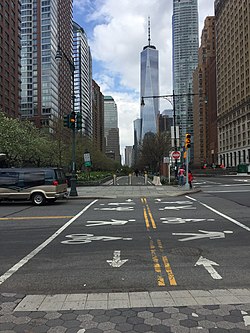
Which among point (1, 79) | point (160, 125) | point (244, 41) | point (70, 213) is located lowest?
point (70, 213)

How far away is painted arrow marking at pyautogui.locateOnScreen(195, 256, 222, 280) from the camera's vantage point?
5.72 metres

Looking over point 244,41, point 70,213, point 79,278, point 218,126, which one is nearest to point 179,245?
point 79,278

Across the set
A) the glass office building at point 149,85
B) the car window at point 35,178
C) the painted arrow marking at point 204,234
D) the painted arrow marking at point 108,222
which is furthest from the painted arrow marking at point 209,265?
the glass office building at point 149,85

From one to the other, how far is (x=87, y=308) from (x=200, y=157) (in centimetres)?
17955

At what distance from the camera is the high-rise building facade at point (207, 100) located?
156 m

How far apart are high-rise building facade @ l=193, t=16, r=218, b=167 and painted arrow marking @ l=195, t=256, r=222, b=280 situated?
14249cm

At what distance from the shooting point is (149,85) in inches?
4154

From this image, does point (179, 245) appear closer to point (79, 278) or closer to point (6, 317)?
point (79, 278)

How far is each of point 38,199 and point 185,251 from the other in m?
11.6

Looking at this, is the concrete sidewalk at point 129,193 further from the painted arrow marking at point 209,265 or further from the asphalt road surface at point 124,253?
the painted arrow marking at point 209,265

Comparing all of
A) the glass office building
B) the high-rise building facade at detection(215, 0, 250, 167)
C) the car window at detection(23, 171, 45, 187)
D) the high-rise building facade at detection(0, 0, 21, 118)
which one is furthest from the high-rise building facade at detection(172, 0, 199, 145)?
the high-rise building facade at detection(0, 0, 21, 118)

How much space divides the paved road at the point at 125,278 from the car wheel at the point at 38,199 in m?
6.52

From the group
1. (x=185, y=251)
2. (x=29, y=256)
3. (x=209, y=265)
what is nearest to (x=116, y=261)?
(x=185, y=251)

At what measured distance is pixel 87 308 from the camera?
4406 mm
